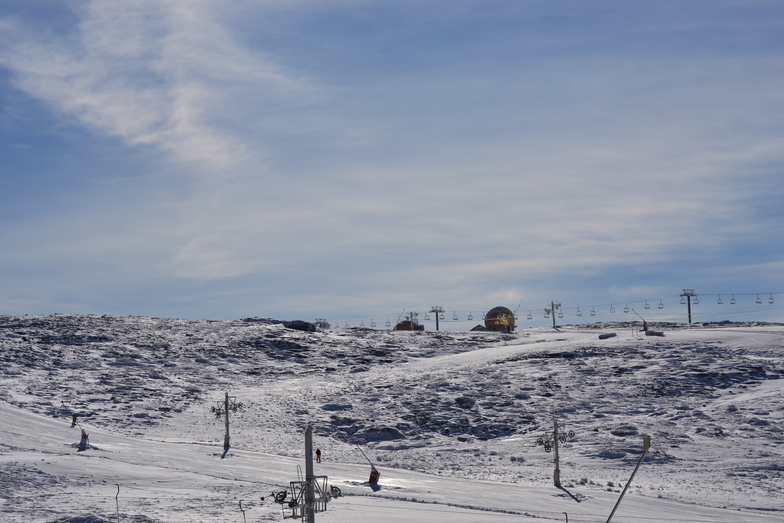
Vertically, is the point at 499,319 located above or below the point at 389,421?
above

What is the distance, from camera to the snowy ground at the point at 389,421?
107ft

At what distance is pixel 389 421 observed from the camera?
55.7m

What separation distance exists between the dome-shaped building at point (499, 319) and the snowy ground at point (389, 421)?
65.3ft

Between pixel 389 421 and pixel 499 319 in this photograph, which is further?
pixel 499 319

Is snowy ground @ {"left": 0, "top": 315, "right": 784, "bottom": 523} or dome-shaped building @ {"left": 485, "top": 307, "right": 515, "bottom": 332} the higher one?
dome-shaped building @ {"left": 485, "top": 307, "right": 515, "bottom": 332}

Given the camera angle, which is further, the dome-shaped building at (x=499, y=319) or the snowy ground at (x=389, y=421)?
the dome-shaped building at (x=499, y=319)

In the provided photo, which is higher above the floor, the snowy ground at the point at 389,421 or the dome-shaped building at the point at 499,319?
the dome-shaped building at the point at 499,319

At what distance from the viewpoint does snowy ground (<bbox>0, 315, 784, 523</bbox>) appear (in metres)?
32.5

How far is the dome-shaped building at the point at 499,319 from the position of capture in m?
111

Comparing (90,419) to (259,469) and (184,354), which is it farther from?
(184,354)

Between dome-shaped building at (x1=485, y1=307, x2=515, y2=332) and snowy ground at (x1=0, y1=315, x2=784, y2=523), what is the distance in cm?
1990

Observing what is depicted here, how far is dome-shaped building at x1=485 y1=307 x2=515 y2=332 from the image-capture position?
11106 cm

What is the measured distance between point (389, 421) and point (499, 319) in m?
58.3

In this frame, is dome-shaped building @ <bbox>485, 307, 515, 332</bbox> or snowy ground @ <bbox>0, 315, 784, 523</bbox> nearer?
snowy ground @ <bbox>0, 315, 784, 523</bbox>
